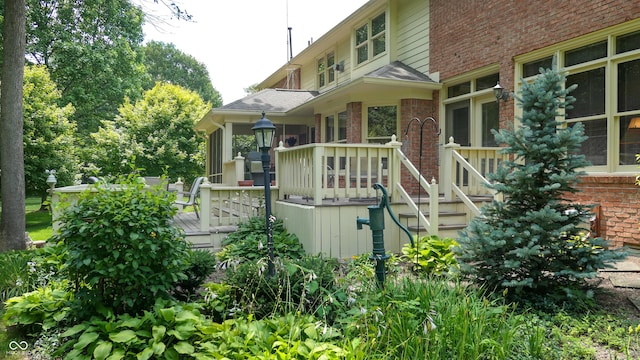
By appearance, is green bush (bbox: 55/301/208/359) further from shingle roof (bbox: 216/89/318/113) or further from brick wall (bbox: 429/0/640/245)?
shingle roof (bbox: 216/89/318/113)

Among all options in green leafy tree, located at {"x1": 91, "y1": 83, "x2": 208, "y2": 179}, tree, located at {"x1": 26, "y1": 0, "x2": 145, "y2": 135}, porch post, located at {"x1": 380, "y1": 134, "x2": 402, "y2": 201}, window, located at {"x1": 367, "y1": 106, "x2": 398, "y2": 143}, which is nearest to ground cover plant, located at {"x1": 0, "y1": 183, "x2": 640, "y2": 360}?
porch post, located at {"x1": 380, "y1": 134, "x2": 402, "y2": 201}

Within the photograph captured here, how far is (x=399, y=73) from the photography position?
10.0 meters

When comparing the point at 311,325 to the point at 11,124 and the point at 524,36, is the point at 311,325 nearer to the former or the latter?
the point at 11,124

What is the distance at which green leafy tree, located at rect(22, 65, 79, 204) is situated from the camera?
1319 cm

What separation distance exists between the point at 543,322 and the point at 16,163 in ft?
24.5

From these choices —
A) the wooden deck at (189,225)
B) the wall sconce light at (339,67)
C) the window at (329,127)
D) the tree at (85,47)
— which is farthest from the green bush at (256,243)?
the tree at (85,47)

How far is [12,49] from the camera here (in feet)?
21.5

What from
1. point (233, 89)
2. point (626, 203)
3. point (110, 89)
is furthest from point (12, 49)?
point (233, 89)

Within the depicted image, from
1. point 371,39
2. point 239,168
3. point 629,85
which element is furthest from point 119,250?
point 371,39

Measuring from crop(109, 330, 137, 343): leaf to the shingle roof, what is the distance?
1047 cm

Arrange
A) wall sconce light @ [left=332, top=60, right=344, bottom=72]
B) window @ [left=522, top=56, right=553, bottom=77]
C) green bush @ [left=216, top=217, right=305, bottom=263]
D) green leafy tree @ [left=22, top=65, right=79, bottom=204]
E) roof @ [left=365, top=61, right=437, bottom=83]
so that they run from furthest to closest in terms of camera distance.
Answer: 1. wall sconce light @ [left=332, top=60, right=344, bottom=72]
2. green leafy tree @ [left=22, top=65, right=79, bottom=204]
3. roof @ [left=365, top=61, right=437, bottom=83]
4. window @ [left=522, top=56, right=553, bottom=77]
5. green bush @ [left=216, top=217, right=305, bottom=263]

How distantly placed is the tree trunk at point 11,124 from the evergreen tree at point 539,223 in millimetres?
6697

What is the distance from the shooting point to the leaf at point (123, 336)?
2971 mm

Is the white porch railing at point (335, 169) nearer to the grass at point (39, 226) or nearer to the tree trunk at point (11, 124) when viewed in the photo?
the tree trunk at point (11, 124)
